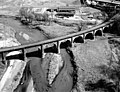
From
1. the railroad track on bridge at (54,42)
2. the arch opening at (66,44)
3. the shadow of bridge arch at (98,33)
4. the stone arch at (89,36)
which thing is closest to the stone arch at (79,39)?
the railroad track on bridge at (54,42)

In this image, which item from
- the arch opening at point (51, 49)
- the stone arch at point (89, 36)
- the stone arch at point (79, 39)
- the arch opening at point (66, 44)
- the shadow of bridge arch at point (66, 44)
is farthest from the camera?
the stone arch at point (89, 36)

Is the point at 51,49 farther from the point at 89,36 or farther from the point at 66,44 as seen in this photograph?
the point at 89,36

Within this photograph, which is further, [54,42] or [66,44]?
[66,44]

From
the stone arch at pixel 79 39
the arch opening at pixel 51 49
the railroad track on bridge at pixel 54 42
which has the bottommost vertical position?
the arch opening at pixel 51 49

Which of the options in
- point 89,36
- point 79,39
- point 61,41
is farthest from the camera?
point 89,36

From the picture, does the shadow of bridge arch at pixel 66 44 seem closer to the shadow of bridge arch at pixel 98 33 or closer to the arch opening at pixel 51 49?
the arch opening at pixel 51 49

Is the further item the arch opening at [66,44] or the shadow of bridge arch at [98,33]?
the shadow of bridge arch at [98,33]

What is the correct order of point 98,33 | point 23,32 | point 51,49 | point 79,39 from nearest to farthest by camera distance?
point 51,49
point 79,39
point 98,33
point 23,32

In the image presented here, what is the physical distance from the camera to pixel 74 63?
40.3m

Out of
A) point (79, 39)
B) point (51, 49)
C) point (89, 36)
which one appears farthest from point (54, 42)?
point (89, 36)

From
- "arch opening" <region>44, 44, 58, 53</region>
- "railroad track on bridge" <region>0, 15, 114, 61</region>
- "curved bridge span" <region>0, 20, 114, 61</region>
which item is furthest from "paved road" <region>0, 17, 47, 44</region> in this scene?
"arch opening" <region>44, 44, 58, 53</region>

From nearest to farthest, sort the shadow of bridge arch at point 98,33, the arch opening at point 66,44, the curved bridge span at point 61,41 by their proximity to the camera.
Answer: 1. the curved bridge span at point 61,41
2. the arch opening at point 66,44
3. the shadow of bridge arch at point 98,33

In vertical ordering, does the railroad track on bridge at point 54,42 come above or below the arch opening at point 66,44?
above

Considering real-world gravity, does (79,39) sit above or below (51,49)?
above
